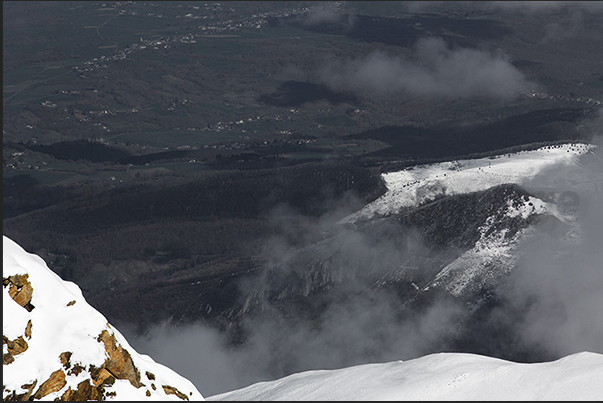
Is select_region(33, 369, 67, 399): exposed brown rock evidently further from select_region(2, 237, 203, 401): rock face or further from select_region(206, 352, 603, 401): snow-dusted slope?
select_region(206, 352, 603, 401): snow-dusted slope

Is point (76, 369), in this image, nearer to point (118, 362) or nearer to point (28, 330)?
point (118, 362)

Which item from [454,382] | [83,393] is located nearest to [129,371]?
[83,393]

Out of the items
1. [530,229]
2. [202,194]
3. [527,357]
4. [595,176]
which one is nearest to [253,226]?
[202,194]

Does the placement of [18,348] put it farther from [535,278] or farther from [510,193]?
[510,193]

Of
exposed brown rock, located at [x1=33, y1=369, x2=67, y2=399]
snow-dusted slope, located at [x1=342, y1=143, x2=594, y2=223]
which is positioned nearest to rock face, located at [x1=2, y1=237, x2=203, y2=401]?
exposed brown rock, located at [x1=33, y1=369, x2=67, y2=399]

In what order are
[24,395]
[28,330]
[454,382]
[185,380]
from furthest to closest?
[454,382] < [185,380] < [28,330] < [24,395]

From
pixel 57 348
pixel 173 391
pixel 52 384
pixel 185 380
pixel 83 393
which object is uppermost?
pixel 57 348

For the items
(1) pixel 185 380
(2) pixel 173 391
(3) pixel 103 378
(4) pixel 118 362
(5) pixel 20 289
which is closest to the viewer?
(5) pixel 20 289

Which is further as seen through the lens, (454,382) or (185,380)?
(454,382)
